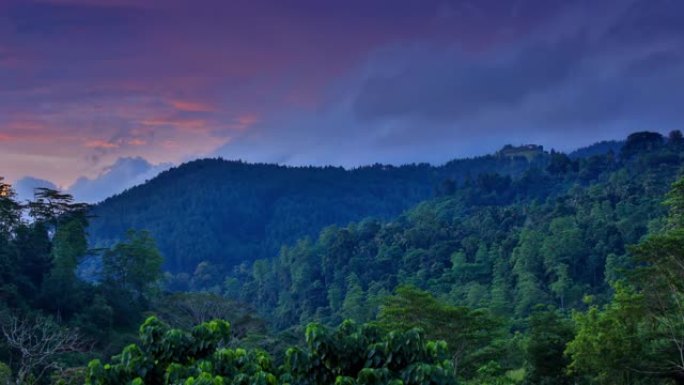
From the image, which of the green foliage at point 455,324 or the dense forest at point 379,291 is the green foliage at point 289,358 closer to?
the dense forest at point 379,291

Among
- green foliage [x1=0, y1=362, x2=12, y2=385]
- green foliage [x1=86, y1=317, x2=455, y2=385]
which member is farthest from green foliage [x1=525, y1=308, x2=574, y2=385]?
green foliage [x1=86, y1=317, x2=455, y2=385]

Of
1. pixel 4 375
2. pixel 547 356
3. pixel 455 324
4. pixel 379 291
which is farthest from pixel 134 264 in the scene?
pixel 547 356

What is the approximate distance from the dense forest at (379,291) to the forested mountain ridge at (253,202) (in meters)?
0.88

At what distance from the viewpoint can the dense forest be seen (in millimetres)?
6035

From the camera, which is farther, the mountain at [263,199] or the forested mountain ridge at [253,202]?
the forested mountain ridge at [253,202]

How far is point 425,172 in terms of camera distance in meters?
194

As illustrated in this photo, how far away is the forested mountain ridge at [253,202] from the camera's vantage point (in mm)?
132750

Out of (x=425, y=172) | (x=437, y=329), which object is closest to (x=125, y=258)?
(x=437, y=329)

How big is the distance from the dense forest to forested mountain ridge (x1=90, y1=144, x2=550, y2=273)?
88 cm

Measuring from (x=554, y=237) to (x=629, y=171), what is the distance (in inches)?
1482

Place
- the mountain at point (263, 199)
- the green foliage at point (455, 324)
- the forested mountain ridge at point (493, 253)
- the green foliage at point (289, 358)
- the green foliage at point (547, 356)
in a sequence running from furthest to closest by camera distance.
Result: the mountain at point (263, 199)
the forested mountain ridge at point (493, 253)
the green foliage at point (455, 324)
the green foliage at point (547, 356)
the green foliage at point (289, 358)

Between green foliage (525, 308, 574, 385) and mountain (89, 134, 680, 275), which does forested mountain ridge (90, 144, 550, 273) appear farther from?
green foliage (525, 308, 574, 385)

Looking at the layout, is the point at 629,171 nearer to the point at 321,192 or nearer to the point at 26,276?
the point at 26,276

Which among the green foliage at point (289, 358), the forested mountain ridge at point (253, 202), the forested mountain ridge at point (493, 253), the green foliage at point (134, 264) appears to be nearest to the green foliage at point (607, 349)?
the green foliage at point (289, 358)
